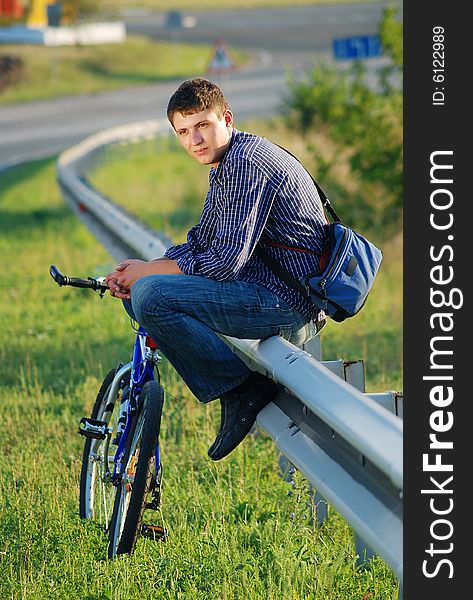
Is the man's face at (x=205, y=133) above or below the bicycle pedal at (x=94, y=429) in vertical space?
above

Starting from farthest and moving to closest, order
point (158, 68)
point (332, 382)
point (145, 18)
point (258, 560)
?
point (145, 18)
point (158, 68)
point (258, 560)
point (332, 382)

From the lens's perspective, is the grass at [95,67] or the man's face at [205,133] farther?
the grass at [95,67]

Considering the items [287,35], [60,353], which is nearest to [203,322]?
[60,353]

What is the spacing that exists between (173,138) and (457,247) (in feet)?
91.9

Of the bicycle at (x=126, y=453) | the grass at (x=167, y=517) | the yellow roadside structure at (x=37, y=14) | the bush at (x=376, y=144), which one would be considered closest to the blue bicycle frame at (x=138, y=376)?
the bicycle at (x=126, y=453)

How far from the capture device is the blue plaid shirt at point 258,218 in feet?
14.7

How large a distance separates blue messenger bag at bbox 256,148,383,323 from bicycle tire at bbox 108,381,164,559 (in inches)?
26.3

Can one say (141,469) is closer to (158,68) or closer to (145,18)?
(158,68)

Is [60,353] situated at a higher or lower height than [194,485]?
higher

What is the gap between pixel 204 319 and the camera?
4641mm

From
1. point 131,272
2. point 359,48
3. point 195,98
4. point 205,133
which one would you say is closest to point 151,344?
point 131,272

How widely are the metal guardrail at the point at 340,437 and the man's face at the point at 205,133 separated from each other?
65cm

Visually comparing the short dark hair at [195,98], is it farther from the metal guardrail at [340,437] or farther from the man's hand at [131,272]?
the metal guardrail at [340,437]

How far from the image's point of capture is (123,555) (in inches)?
182
